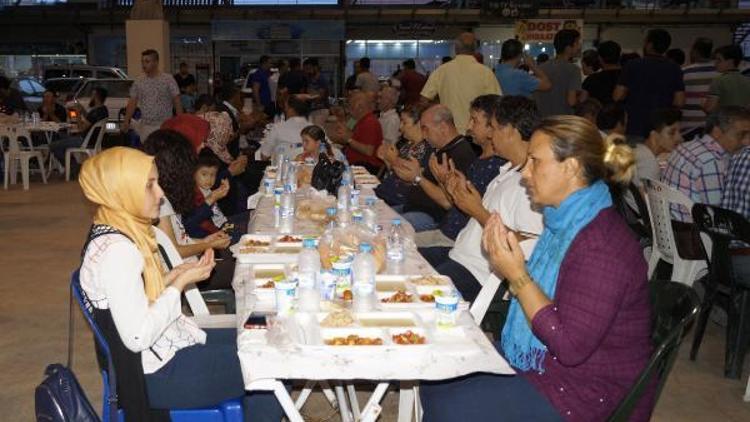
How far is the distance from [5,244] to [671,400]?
6074 millimetres

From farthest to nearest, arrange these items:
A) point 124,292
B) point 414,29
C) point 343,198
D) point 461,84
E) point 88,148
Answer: point 414,29, point 88,148, point 461,84, point 343,198, point 124,292

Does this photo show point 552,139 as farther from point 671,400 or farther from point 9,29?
point 9,29

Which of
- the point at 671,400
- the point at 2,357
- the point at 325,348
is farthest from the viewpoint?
the point at 2,357

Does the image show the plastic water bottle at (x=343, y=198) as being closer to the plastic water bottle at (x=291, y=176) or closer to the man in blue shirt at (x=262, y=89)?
the plastic water bottle at (x=291, y=176)

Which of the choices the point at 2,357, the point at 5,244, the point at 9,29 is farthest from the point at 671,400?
the point at 9,29

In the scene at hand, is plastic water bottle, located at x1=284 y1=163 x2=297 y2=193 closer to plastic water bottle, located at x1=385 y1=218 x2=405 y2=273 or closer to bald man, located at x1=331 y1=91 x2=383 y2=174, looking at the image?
bald man, located at x1=331 y1=91 x2=383 y2=174

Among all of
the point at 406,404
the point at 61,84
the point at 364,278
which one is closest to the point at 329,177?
the point at 406,404

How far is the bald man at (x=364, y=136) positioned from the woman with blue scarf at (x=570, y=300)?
5132 mm

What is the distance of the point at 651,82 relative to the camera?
670cm

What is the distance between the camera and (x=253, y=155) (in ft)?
31.4

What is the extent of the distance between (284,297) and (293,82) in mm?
9538

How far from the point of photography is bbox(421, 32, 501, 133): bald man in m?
6.95

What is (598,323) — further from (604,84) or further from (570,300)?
(604,84)

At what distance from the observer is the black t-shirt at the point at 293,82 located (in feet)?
38.4
